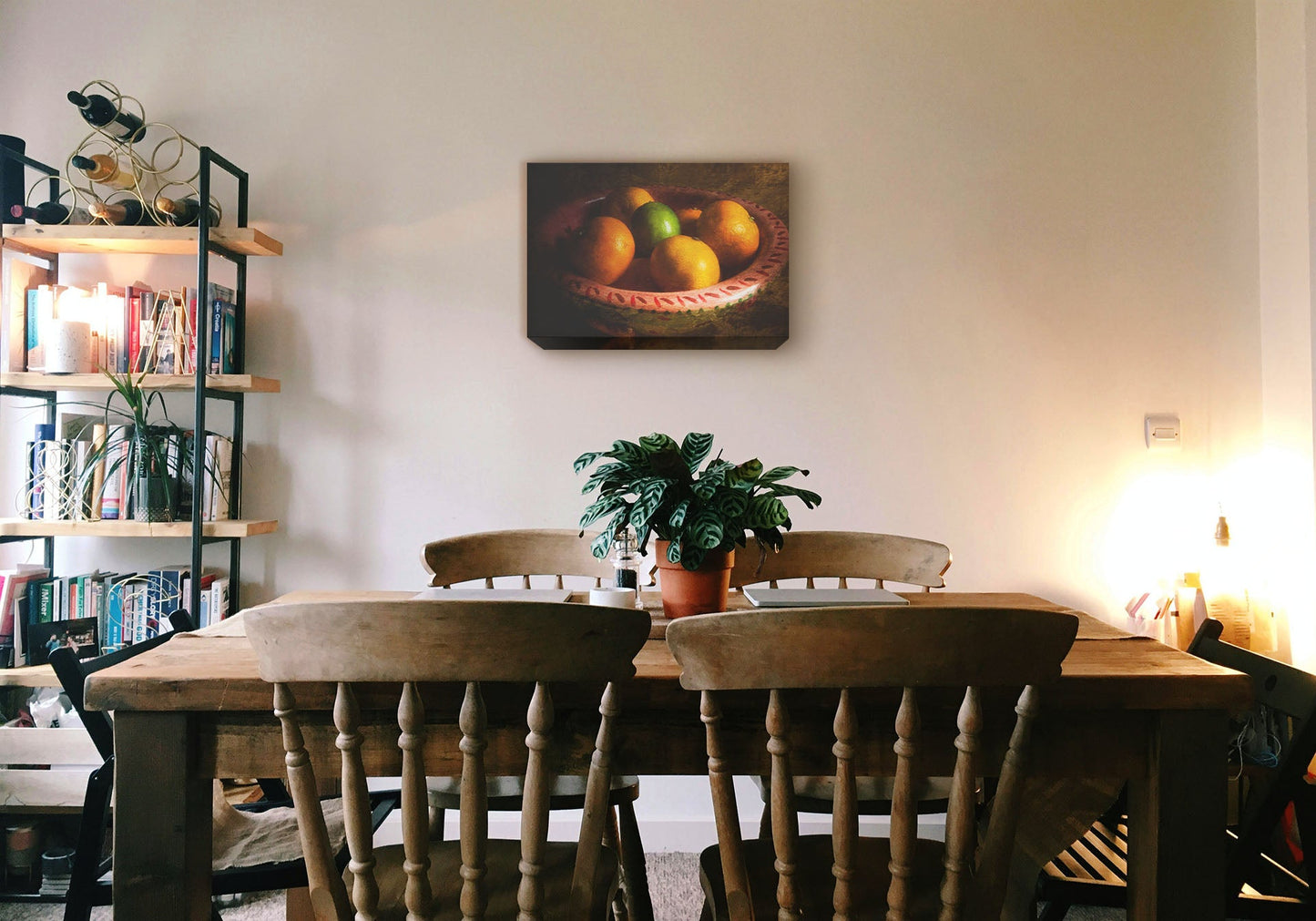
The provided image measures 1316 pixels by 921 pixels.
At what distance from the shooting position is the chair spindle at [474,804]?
40.1 inches

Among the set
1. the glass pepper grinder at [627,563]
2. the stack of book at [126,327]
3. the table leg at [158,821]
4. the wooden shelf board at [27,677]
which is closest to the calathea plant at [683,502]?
the glass pepper grinder at [627,563]

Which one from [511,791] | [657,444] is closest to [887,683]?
[657,444]

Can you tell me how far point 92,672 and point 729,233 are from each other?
196 cm

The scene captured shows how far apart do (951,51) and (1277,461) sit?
1.57m

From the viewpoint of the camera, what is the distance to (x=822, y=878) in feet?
4.23

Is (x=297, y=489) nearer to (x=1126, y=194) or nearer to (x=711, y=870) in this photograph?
(x=711, y=870)

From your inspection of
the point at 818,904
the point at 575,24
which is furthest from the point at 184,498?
the point at 818,904

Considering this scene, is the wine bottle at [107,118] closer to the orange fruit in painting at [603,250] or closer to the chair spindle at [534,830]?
the orange fruit in painting at [603,250]

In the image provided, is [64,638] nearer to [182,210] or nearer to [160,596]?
[160,596]

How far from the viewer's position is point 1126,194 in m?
2.66

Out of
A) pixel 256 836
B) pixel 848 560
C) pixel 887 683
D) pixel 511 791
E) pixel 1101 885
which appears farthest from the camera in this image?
pixel 848 560

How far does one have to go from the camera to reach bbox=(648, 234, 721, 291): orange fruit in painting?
2.61 m

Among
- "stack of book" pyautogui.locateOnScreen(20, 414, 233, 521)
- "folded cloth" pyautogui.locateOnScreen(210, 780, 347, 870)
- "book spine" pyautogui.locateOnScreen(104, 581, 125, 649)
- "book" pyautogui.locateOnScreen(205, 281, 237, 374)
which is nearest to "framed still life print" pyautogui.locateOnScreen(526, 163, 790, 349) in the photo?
"book" pyautogui.locateOnScreen(205, 281, 237, 374)

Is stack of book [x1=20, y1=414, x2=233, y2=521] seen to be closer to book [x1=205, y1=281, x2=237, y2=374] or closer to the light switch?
book [x1=205, y1=281, x2=237, y2=374]
